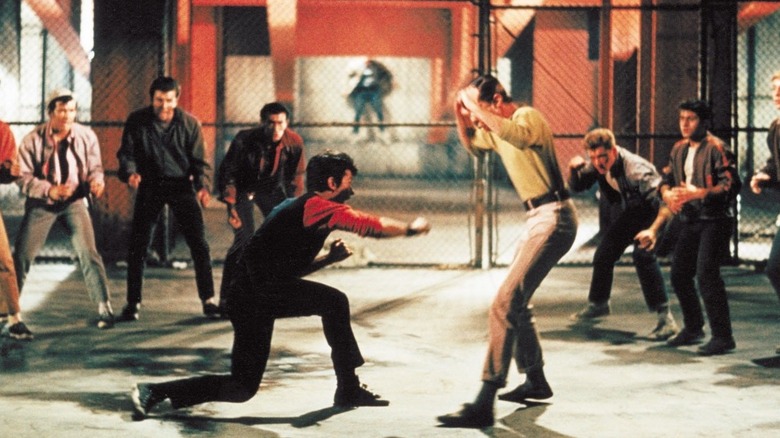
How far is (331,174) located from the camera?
653 centimetres

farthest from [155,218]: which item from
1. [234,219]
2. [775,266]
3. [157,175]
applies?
[775,266]

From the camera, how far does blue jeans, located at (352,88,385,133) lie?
29141 mm

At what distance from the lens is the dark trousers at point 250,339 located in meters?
A: 6.49

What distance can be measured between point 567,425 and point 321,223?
1.71 metres

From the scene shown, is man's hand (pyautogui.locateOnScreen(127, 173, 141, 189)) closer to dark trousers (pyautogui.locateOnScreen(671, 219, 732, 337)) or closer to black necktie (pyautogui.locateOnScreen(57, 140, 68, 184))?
black necktie (pyautogui.locateOnScreen(57, 140, 68, 184))

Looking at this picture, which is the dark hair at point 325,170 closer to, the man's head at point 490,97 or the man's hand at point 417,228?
the man's hand at point 417,228

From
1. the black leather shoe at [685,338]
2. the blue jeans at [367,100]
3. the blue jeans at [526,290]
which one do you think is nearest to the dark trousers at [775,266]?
the black leather shoe at [685,338]

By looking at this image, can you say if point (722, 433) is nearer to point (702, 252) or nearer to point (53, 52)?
point (702, 252)

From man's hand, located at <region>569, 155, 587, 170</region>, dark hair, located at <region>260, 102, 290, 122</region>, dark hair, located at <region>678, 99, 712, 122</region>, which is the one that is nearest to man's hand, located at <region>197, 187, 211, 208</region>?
dark hair, located at <region>260, 102, 290, 122</region>

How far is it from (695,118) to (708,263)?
3.39 feet

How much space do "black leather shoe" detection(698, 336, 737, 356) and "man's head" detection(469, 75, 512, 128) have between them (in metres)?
2.72

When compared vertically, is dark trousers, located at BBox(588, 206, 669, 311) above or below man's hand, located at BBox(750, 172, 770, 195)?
below

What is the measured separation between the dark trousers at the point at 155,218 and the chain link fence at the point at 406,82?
3.10 metres

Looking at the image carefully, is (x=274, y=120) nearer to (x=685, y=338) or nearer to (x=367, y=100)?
(x=685, y=338)
